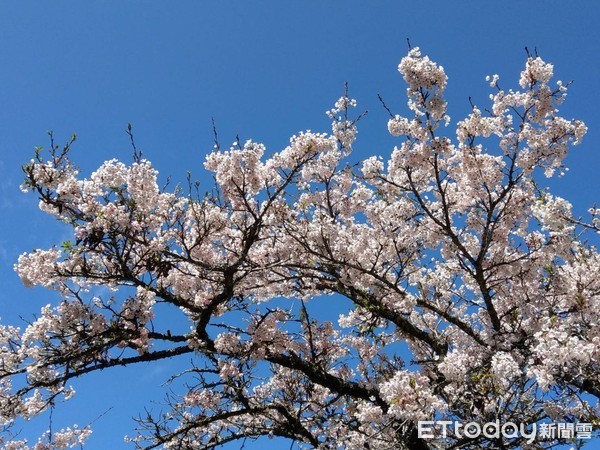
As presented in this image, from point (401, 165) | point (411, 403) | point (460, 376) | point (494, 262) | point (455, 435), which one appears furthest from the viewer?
point (494, 262)

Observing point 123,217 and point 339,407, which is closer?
point 123,217

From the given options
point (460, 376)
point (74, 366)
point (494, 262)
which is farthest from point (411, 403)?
point (74, 366)

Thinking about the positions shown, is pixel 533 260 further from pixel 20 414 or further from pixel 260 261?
pixel 20 414

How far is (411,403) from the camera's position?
5801mm

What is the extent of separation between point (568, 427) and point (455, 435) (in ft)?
Result: 4.85

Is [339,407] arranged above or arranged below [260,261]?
below

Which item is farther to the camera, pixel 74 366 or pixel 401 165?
pixel 401 165

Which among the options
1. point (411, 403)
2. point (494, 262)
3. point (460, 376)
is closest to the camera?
point (411, 403)

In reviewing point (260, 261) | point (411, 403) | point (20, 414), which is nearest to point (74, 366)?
point (20, 414)

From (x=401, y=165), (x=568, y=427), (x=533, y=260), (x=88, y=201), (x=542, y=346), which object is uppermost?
(x=401, y=165)

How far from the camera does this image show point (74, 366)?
7344 mm

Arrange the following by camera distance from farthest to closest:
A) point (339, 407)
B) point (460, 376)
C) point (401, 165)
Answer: point (339, 407) → point (401, 165) → point (460, 376)

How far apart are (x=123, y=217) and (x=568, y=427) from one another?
665 centimetres

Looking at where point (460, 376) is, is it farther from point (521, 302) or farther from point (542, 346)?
point (521, 302)
